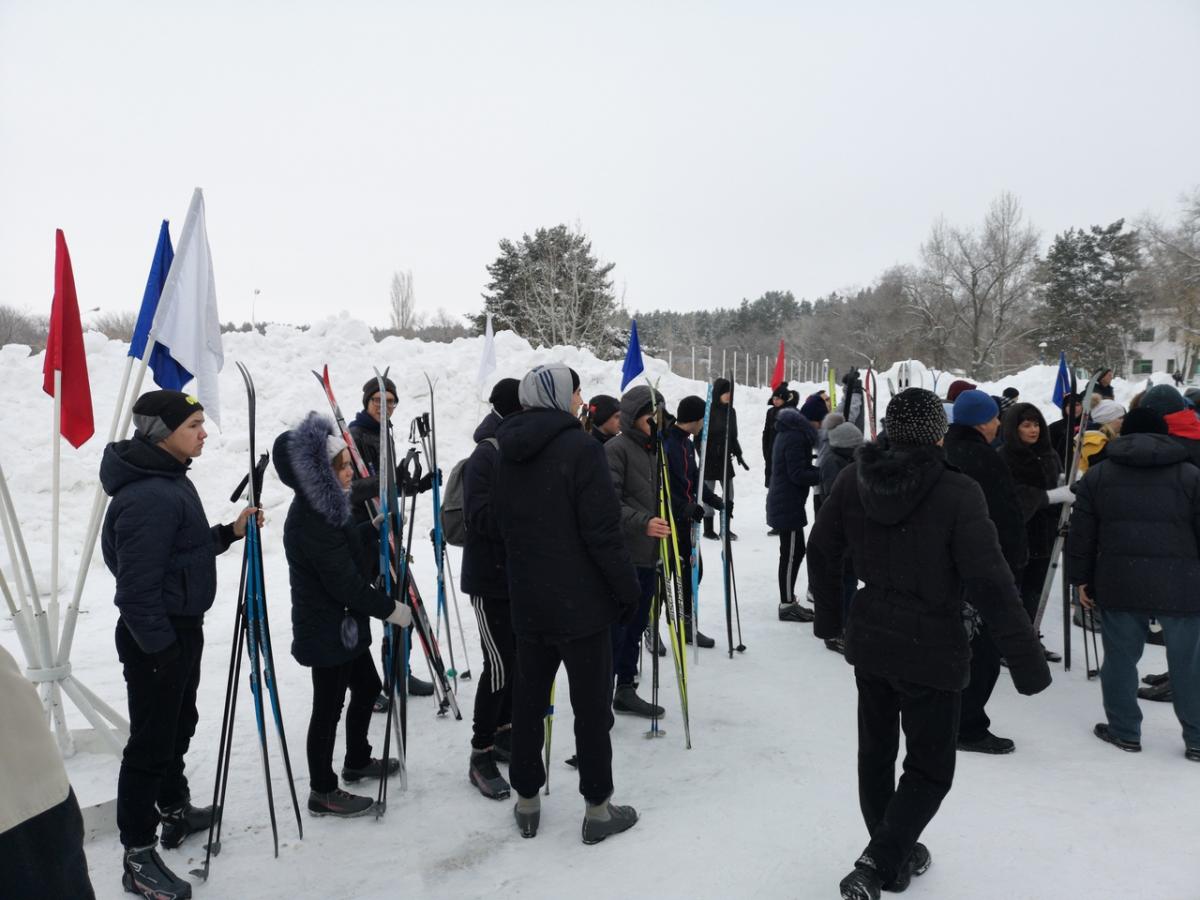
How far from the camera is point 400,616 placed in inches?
143

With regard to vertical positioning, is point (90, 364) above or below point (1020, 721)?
above

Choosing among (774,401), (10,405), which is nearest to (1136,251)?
(774,401)

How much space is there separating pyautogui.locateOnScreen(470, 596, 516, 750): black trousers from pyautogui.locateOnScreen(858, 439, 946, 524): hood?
201cm

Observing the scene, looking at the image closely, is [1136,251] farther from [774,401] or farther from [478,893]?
[478,893]

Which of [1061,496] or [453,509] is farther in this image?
[1061,496]

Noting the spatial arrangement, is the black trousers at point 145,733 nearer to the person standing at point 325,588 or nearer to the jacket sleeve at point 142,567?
the jacket sleeve at point 142,567

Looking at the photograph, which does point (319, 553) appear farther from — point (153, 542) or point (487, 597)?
point (487, 597)

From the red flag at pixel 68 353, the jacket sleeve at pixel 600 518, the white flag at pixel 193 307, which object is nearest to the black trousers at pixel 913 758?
the jacket sleeve at pixel 600 518

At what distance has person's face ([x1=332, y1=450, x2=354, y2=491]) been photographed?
3.59 m

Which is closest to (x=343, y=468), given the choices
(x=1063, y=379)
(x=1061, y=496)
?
(x=1061, y=496)

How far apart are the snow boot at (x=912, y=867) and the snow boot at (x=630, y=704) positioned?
1.94 m

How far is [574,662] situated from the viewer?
338 centimetres

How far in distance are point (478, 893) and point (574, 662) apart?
1.01 m

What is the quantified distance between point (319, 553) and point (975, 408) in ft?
11.8
